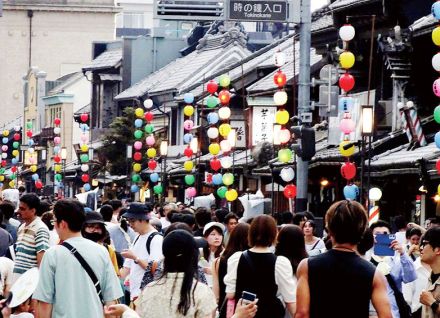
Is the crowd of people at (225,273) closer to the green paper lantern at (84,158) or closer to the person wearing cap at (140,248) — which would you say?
the person wearing cap at (140,248)

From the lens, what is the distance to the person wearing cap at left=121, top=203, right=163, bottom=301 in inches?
591

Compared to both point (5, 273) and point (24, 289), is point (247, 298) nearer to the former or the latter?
point (24, 289)

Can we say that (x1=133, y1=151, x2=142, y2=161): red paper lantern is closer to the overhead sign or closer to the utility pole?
the overhead sign

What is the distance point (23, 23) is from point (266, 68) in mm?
55665

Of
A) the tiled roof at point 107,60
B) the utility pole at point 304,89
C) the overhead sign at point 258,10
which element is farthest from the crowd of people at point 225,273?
the tiled roof at point 107,60

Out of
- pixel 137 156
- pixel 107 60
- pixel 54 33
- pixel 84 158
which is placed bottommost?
pixel 84 158

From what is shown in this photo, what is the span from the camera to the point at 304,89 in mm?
28484

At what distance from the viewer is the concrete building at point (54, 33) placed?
103 m

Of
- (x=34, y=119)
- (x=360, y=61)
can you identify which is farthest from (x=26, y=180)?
(x=360, y=61)

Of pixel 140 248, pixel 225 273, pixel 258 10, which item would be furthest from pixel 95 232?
pixel 258 10

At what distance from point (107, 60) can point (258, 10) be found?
47.6 metres

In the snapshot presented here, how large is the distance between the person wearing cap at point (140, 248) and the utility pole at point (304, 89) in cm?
1276

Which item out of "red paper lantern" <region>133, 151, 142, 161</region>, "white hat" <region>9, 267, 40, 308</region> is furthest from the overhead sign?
"red paper lantern" <region>133, 151, 142, 161</region>

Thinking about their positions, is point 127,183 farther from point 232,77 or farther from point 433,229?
point 433,229
